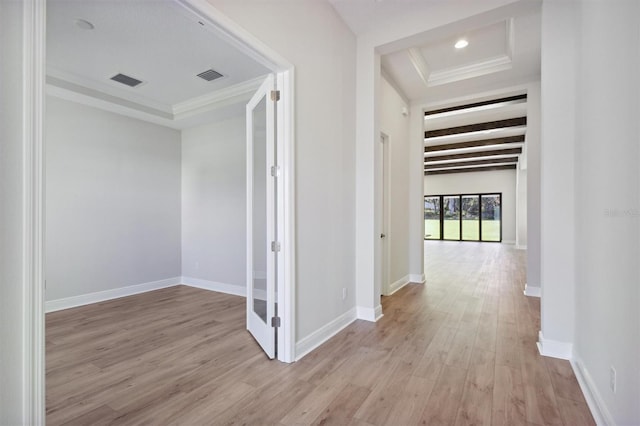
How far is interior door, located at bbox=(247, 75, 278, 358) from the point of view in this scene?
256 centimetres

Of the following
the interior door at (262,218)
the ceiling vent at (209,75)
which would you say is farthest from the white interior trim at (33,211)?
the ceiling vent at (209,75)

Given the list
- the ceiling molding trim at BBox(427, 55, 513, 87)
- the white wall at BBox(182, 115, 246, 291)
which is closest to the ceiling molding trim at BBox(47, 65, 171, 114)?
the white wall at BBox(182, 115, 246, 291)

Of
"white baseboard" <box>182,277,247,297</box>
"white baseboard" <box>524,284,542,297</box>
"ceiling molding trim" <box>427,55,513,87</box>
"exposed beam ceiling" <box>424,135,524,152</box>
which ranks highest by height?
"ceiling molding trim" <box>427,55,513,87</box>

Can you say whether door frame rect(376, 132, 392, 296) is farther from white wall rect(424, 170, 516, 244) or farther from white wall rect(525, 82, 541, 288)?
white wall rect(424, 170, 516, 244)

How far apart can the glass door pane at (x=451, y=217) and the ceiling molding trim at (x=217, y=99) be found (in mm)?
11916

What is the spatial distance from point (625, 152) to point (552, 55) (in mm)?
1541

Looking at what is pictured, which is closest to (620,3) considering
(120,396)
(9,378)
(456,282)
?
(9,378)

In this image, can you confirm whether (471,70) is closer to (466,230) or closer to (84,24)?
(84,24)

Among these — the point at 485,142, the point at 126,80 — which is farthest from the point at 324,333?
the point at 485,142

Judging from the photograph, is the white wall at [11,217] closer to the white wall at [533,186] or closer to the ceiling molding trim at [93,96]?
the ceiling molding trim at [93,96]

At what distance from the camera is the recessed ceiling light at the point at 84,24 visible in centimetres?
278

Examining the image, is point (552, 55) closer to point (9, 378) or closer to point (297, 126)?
point (297, 126)

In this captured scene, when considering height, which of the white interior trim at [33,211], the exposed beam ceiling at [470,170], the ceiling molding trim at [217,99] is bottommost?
the white interior trim at [33,211]

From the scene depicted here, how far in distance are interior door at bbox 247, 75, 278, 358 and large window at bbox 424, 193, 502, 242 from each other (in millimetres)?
10741
